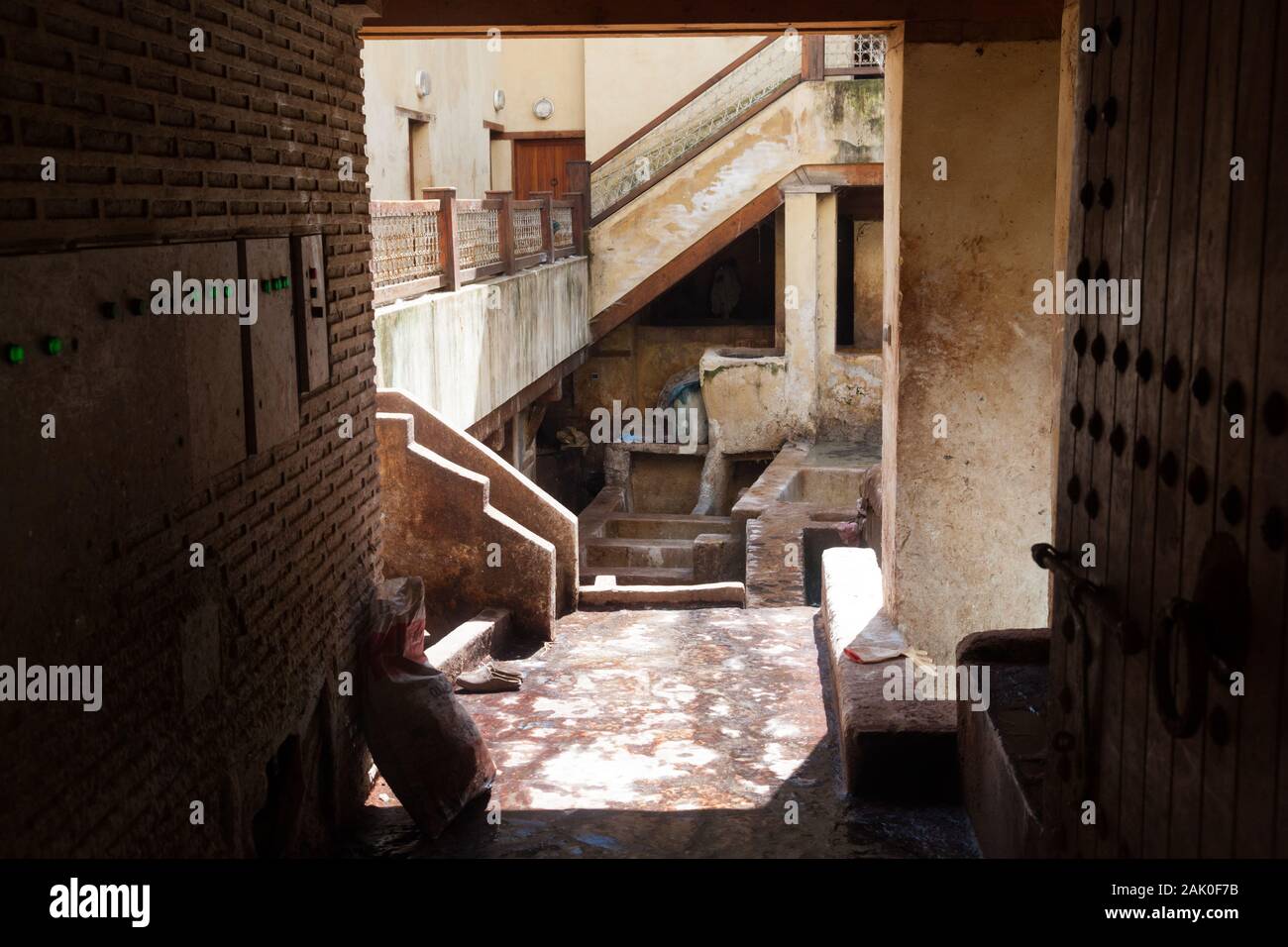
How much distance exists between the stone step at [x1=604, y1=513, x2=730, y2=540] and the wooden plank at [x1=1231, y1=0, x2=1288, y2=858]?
13.9 m

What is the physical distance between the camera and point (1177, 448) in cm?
272

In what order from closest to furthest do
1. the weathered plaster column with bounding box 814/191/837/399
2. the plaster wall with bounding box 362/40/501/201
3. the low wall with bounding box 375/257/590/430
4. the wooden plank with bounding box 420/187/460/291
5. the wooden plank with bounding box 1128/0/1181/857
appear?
the wooden plank with bounding box 1128/0/1181/857 < the low wall with bounding box 375/257/590/430 < the wooden plank with bounding box 420/187/460/291 < the plaster wall with bounding box 362/40/501/201 < the weathered plaster column with bounding box 814/191/837/399

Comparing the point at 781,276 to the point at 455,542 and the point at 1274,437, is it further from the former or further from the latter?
the point at 1274,437

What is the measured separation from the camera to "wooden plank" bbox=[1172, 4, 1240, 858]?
244 cm

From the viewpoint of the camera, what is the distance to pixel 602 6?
7.45 m

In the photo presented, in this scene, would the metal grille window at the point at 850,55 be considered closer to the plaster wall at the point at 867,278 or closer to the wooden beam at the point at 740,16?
the plaster wall at the point at 867,278

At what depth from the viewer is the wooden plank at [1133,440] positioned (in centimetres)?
293

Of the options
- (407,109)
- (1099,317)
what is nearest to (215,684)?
(1099,317)

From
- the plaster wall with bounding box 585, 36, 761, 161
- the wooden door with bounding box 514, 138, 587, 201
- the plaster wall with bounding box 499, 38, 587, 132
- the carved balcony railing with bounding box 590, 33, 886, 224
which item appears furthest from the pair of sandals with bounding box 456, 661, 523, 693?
the wooden door with bounding box 514, 138, 587, 201

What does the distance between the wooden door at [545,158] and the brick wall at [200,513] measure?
62.2ft

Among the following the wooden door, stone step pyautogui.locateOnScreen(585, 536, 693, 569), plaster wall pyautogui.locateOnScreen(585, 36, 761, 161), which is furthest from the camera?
the wooden door

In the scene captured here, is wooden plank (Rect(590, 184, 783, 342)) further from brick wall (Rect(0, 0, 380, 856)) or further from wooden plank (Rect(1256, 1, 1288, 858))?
wooden plank (Rect(1256, 1, 1288, 858))

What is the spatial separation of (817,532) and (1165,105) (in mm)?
10084

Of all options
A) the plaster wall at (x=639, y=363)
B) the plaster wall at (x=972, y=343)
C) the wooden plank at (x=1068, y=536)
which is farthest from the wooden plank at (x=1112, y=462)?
the plaster wall at (x=639, y=363)
